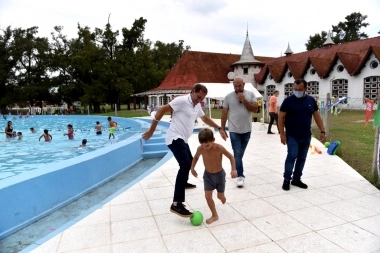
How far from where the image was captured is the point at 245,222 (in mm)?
3652

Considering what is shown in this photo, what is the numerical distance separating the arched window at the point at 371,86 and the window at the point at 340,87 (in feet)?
6.47

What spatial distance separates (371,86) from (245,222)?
93.1 ft

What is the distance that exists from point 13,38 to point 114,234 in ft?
176

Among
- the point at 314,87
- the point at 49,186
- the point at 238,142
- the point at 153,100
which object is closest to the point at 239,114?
the point at 238,142

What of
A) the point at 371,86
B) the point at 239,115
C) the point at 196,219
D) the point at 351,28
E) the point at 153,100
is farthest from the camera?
the point at 351,28

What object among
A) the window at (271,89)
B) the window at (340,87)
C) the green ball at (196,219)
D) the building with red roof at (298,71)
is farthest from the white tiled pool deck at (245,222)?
the window at (271,89)

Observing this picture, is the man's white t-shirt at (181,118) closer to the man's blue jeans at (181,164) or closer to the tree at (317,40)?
the man's blue jeans at (181,164)

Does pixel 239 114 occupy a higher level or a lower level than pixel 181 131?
higher

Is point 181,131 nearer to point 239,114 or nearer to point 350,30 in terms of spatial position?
point 239,114

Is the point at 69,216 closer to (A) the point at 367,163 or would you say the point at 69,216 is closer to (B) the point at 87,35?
(A) the point at 367,163

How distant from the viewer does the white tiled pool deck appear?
10.2 feet

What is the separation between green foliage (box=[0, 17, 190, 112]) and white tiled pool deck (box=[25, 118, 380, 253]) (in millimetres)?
35153

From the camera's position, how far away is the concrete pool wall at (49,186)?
4199mm

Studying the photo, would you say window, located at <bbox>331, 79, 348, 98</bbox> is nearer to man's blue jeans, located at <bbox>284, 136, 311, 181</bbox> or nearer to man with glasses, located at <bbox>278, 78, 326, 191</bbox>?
man with glasses, located at <bbox>278, 78, 326, 191</bbox>
